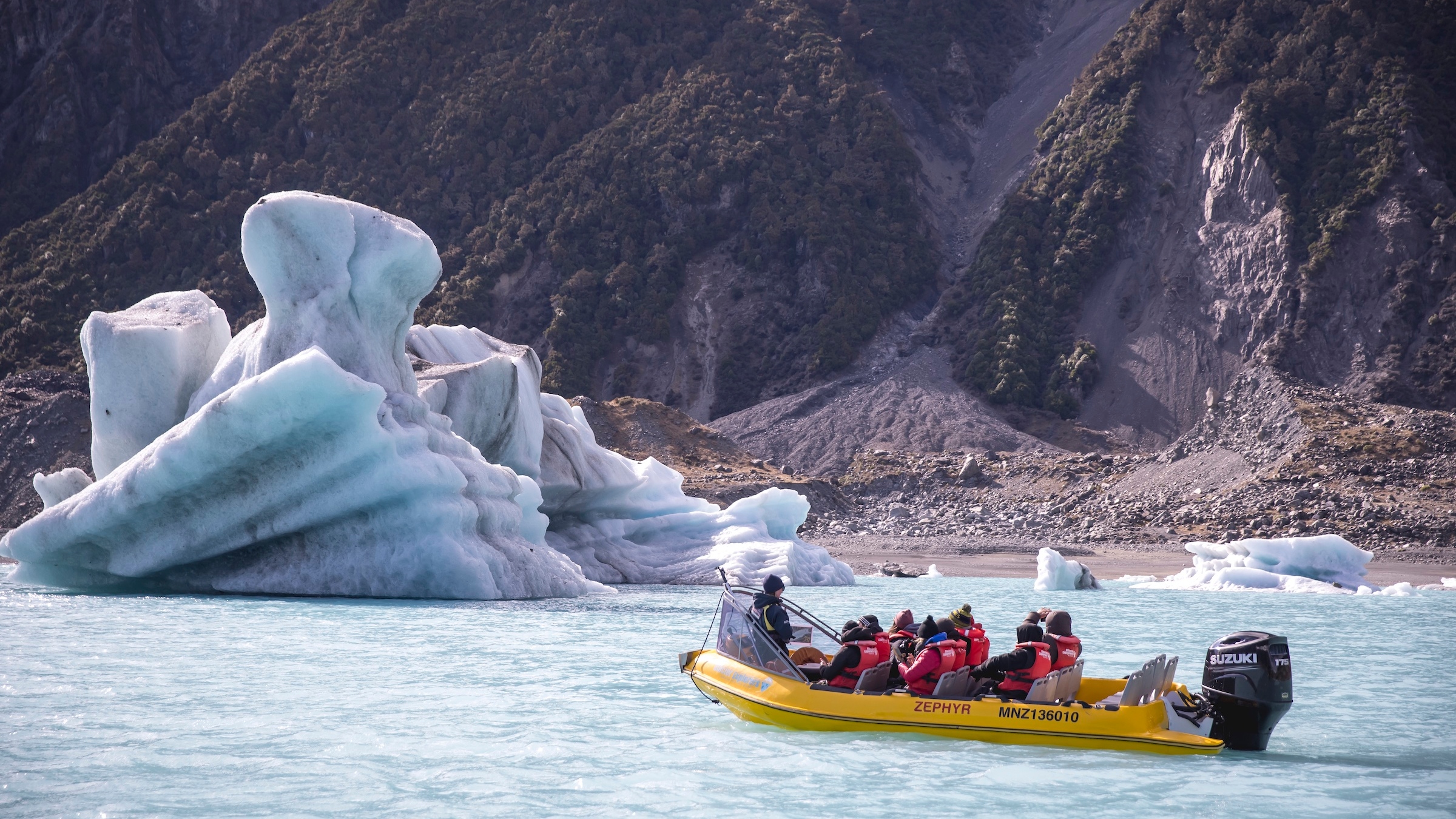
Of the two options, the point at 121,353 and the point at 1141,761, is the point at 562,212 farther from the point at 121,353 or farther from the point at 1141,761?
the point at 1141,761

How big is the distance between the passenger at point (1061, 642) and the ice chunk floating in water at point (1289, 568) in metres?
20.4

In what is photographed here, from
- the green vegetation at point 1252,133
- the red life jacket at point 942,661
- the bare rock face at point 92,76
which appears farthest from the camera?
the bare rock face at point 92,76

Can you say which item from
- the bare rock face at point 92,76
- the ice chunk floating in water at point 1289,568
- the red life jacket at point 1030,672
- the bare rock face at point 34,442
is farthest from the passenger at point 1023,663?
the bare rock face at point 92,76

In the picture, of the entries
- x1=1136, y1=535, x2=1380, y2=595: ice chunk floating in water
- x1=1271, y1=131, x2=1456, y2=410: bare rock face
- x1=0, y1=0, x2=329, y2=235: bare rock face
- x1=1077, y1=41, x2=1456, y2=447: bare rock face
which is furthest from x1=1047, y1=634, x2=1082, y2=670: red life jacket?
x1=0, y1=0, x2=329, y2=235: bare rock face

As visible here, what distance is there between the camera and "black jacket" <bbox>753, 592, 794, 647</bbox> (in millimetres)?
11945

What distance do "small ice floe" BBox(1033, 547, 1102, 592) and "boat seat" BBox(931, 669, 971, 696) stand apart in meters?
19.2

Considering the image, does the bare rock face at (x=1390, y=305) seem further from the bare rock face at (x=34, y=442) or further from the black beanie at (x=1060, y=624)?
the black beanie at (x=1060, y=624)

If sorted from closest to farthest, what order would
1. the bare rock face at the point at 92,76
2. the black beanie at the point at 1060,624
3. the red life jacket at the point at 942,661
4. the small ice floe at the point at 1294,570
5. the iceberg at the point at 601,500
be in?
the black beanie at the point at 1060,624, the red life jacket at the point at 942,661, the iceberg at the point at 601,500, the small ice floe at the point at 1294,570, the bare rock face at the point at 92,76

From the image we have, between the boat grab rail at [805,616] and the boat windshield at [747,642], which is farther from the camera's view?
the boat grab rail at [805,616]

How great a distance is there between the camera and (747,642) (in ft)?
39.7

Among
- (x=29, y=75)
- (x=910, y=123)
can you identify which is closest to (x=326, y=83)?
(x=29, y=75)

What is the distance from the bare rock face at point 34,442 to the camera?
4091 cm

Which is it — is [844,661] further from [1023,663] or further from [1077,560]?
[1077,560]

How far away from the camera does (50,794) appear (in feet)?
28.5
